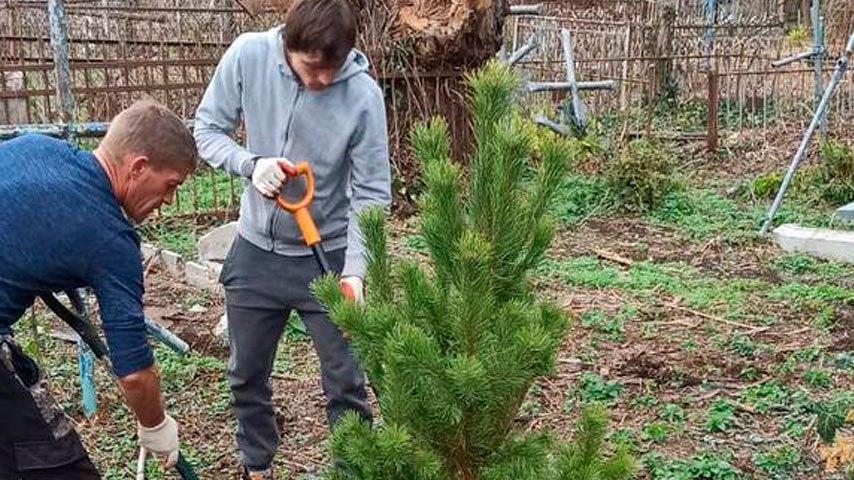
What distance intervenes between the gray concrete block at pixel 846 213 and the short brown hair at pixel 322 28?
216 inches

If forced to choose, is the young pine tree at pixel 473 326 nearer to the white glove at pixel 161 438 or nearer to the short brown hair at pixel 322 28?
the white glove at pixel 161 438

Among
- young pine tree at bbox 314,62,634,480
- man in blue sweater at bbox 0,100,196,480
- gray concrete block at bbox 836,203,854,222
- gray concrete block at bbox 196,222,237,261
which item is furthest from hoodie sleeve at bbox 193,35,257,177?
gray concrete block at bbox 836,203,854,222

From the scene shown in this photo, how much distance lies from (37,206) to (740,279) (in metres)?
4.95

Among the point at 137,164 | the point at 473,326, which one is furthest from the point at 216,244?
the point at 473,326

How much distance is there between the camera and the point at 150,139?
2297mm


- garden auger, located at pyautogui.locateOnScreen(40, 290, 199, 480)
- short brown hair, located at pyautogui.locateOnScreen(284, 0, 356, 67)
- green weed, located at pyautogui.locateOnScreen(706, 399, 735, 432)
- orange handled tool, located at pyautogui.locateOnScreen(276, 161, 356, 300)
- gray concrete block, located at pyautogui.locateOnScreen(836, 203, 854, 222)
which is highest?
short brown hair, located at pyautogui.locateOnScreen(284, 0, 356, 67)

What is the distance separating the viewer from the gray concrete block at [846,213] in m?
7.37

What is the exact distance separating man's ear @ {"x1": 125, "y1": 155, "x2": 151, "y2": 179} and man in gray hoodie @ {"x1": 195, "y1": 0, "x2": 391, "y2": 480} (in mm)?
732

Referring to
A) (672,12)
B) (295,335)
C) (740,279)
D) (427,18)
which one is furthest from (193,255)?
(672,12)

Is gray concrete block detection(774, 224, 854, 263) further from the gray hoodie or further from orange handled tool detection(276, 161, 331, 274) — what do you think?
orange handled tool detection(276, 161, 331, 274)

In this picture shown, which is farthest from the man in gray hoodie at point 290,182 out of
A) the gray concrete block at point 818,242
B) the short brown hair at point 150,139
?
the gray concrete block at point 818,242

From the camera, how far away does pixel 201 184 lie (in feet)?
29.5

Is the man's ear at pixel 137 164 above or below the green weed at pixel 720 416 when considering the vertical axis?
above

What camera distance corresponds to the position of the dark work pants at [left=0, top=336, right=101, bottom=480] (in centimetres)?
249
